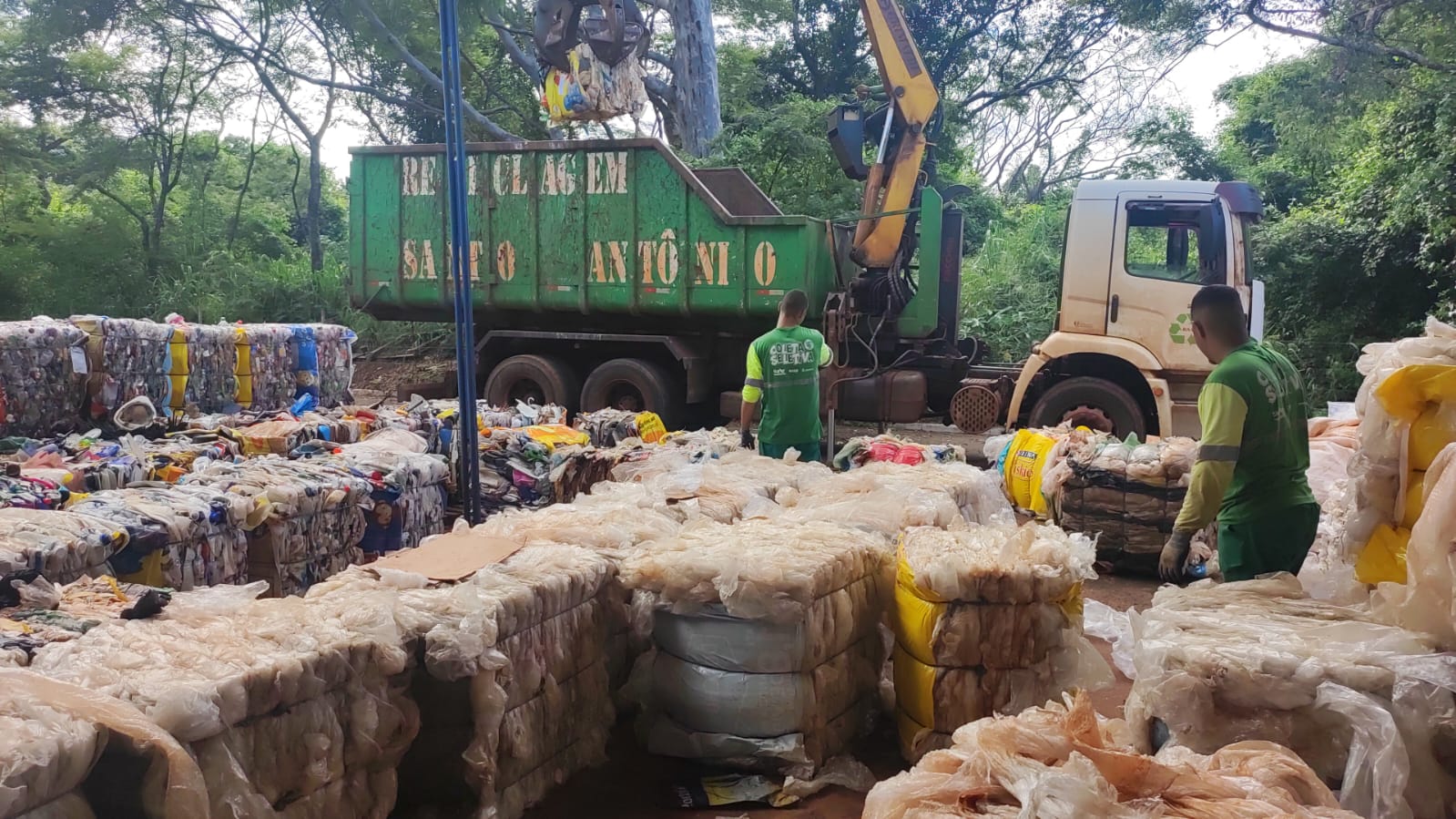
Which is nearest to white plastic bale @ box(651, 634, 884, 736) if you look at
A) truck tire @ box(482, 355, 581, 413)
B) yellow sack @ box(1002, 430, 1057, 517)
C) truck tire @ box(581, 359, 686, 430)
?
yellow sack @ box(1002, 430, 1057, 517)

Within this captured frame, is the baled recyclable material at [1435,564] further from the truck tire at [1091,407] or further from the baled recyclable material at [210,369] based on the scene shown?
the baled recyclable material at [210,369]

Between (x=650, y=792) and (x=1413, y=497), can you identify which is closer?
(x=1413, y=497)

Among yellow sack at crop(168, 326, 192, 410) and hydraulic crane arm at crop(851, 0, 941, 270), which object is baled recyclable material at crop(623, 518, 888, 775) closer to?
yellow sack at crop(168, 326, 192, 410)

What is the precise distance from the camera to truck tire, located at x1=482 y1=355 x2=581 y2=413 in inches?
441

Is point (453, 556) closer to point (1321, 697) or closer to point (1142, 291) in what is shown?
point (1321, 697)

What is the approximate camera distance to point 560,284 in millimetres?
11047

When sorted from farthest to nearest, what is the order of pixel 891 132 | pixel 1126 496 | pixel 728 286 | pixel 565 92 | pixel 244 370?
pixel 565 92
pixel 891 132
pixel 728 286
pixel 244 370
pixel 1126 496

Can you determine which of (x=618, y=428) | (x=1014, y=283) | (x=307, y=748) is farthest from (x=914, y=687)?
(x=1014, y=283)

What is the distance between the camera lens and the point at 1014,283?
58.4 feet

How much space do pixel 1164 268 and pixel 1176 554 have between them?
618 centimetres

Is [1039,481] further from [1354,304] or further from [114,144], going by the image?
[114,144]

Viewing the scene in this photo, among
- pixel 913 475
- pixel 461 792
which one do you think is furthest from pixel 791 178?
pixel 461 792

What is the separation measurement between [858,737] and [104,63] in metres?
22.0

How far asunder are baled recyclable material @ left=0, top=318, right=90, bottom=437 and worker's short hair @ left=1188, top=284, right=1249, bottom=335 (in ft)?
20.8
